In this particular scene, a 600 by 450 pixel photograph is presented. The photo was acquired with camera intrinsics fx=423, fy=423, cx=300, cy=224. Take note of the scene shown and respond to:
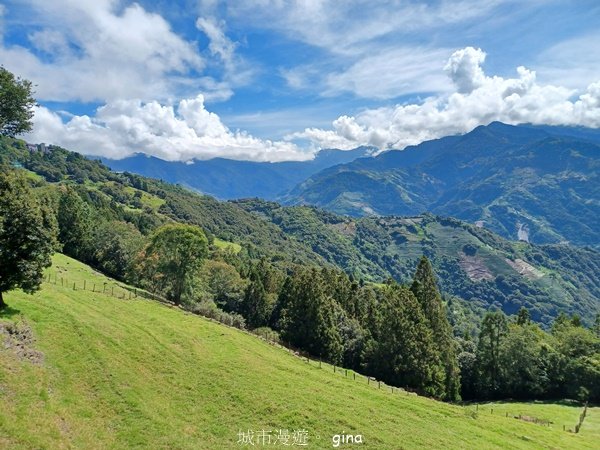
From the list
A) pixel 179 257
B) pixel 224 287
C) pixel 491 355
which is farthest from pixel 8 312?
pixel 491 355

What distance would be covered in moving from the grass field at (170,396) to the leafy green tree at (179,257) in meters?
25.3

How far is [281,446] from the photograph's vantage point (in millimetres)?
32375

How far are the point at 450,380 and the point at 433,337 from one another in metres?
9.69

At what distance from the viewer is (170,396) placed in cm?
3559

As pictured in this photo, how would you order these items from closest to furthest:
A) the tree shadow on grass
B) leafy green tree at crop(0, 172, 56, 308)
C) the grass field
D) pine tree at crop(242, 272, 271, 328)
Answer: the grass field, the tree shadow on grass, leafy green tree at crop(0, 172, 56, 308), pine tree at crop(242, 272, 271, 328)

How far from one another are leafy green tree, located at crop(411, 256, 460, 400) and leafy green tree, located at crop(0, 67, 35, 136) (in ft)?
264

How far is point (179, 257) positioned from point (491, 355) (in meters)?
70.8

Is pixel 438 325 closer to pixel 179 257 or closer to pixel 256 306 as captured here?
pixel 256 306

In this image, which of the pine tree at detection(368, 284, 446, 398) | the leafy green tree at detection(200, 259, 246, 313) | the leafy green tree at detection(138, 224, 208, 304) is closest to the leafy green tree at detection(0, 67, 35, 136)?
the leafy green tree at detection(138, 224, 208, 304)

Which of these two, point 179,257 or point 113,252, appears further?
point 113,252

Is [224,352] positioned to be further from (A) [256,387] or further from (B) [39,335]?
(B) [39,335]

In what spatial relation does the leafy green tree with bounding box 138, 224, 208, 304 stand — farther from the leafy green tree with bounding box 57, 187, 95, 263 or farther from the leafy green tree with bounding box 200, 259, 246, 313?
the leafy green tree with bounding box 57, 187, 95, 263

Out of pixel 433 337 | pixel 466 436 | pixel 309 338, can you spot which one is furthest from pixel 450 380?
pixel 466 436

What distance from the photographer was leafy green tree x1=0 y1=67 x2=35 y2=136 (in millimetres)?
68000
